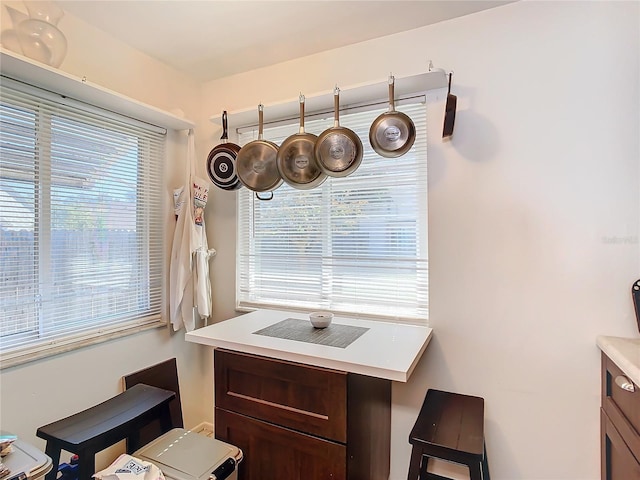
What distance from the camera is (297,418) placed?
1383 millimetres

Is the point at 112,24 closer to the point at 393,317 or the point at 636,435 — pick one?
the point at 393,317

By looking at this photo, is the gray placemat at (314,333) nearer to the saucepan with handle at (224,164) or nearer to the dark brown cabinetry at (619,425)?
the saucepan with handle at (224,164)

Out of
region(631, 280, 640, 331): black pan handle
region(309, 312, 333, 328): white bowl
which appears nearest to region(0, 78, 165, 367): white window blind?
region(309, 312, 333, 328): white bowl

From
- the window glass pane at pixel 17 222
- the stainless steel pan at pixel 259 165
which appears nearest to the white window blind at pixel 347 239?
the stainless steel pan at pixel 259 165

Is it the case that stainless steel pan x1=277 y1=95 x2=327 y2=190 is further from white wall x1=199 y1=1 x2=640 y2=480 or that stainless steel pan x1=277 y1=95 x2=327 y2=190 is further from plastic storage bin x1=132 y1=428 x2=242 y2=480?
plastic storage bin x1=132 y1=428 x2=242 y2=480

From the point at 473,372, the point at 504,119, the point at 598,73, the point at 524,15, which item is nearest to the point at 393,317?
the point at 473,372

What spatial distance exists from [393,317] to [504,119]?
1.13 m

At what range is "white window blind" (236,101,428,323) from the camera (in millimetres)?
1828

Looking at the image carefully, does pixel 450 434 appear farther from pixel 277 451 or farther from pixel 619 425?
pixel 277 451

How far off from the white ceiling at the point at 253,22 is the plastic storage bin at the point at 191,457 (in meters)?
1.96

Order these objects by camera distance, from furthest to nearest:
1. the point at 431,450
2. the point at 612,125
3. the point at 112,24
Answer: the point at 112,24 → the point at 612,125 → the point at 431,450

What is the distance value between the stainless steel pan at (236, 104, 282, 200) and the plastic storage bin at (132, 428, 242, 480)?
1.19 meters

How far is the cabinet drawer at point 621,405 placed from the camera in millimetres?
1088

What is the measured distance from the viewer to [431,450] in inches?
48.4
